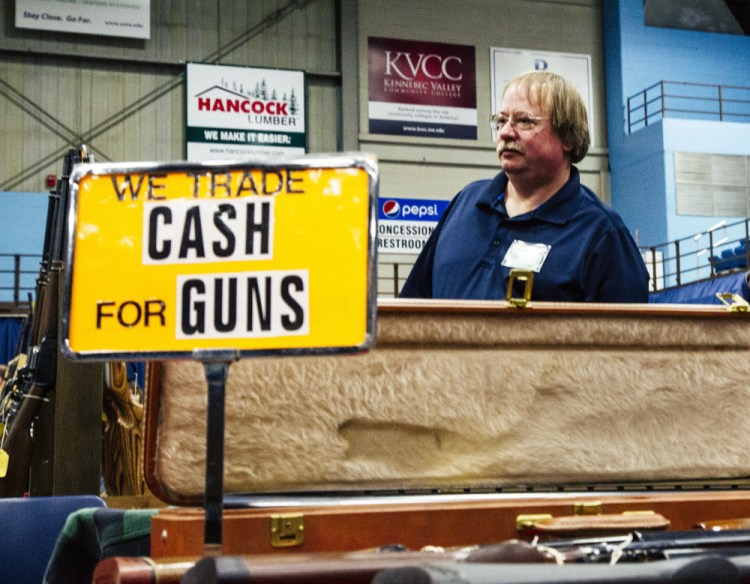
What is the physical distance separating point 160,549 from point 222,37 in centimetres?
1003

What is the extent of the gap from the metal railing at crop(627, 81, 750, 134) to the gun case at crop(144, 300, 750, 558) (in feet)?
33.4

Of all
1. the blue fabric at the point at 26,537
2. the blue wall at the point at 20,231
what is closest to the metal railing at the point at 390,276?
the blue wall at the point at 20,231

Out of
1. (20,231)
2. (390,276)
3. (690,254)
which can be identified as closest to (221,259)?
(20,231)

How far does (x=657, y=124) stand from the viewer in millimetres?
10078

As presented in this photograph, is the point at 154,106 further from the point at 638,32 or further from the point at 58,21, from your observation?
the point at 638,32

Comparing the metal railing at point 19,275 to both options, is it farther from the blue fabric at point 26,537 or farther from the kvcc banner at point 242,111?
the blue fabric at point 26,537

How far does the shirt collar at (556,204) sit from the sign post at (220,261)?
68cm

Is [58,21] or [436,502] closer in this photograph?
[436,502]

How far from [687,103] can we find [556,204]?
1030 cm

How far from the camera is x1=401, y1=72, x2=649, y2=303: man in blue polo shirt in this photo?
133cm

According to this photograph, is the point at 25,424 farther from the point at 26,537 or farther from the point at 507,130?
the point at 507,130

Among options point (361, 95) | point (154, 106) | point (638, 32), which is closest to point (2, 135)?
point (154, 106)

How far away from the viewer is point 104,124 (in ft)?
32.3

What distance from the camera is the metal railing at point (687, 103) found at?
35.1ft
